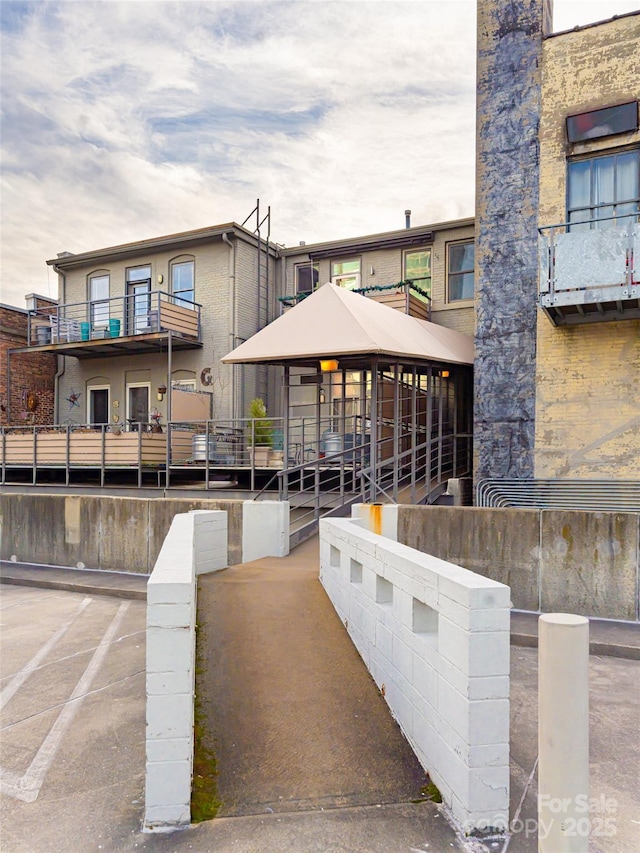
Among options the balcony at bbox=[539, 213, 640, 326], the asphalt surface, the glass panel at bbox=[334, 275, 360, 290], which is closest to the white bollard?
the asphalt surface

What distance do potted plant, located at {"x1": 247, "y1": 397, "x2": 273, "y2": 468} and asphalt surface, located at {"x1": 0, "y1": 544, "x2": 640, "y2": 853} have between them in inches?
282

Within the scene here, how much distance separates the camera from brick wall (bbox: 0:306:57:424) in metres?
19.5

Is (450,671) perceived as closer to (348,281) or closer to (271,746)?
(271,746)

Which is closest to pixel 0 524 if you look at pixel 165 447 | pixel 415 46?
pixel 165 447

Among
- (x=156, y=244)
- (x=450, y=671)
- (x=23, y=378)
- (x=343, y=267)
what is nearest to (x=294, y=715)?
(x=450, y=671)

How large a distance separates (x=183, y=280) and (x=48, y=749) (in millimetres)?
16248

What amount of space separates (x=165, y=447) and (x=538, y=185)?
1055 centimetres

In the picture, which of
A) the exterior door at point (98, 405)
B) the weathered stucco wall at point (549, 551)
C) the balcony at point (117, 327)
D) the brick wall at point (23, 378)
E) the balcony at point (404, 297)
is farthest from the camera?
the exterior door at point (98, 405)

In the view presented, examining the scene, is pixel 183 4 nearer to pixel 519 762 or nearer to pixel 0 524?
pixel 0 524

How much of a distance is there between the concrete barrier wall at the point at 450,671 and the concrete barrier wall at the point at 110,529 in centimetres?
414

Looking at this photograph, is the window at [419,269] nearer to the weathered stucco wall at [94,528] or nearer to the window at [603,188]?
the window at [603,188]

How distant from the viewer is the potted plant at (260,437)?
14.3 m

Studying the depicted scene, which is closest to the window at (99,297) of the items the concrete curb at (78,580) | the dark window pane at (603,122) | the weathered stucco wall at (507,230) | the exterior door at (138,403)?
the exterior door at (138,403)

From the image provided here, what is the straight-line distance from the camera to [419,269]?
17.3 m
